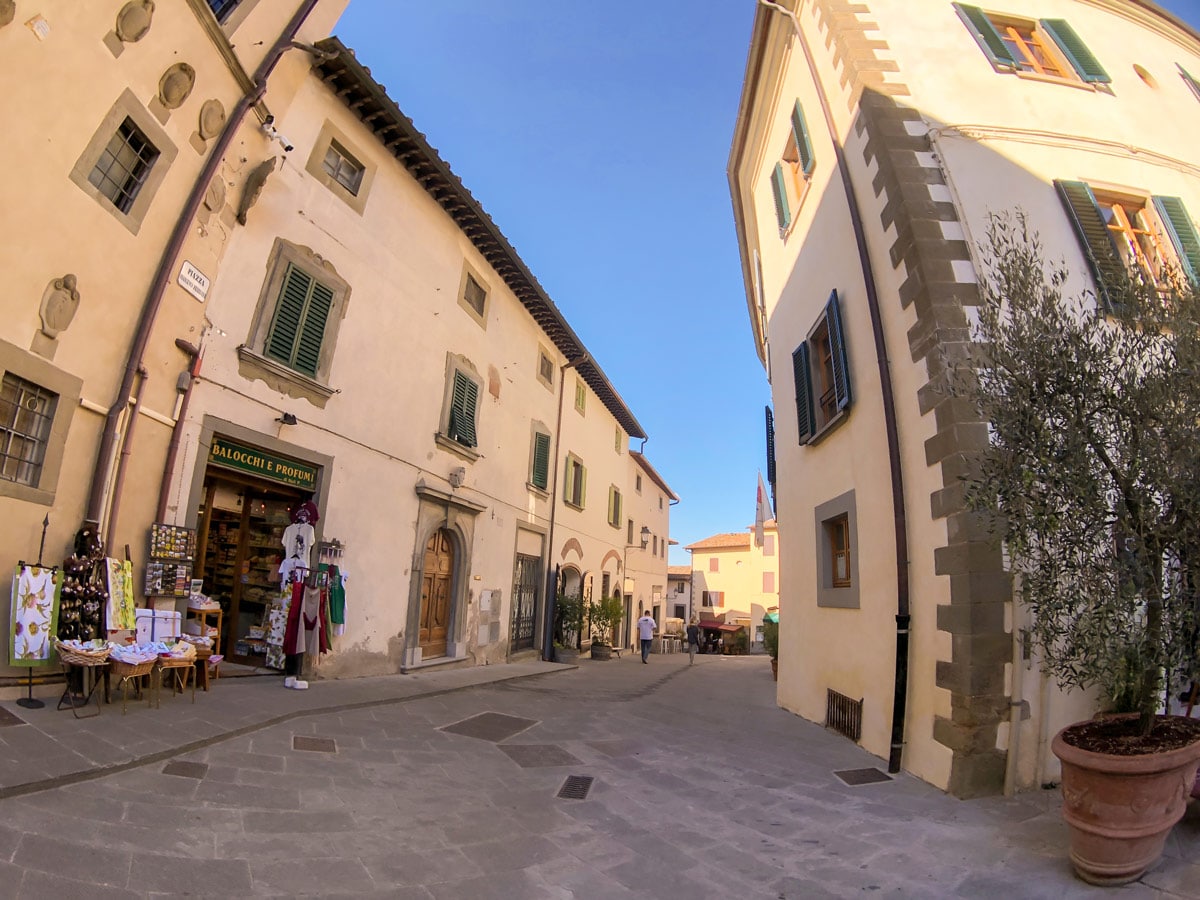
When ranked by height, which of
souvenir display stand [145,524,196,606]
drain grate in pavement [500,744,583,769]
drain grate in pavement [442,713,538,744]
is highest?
souvenir display stand [145,524,196,606]

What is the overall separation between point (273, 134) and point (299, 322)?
236 cm

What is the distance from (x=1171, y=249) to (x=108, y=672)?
1074 centimetres

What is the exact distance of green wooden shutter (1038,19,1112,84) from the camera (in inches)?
297

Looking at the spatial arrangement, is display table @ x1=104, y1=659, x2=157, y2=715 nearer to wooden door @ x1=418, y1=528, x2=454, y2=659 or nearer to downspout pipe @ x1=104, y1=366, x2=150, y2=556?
downspout pipe @ x1=104, y1=366, x2=150, y2=556

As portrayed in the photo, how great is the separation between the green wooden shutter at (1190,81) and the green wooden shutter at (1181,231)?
Result: 10.0ft

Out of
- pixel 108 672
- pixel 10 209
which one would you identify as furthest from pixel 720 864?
pixel 10 209

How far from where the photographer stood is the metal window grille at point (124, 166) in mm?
6266

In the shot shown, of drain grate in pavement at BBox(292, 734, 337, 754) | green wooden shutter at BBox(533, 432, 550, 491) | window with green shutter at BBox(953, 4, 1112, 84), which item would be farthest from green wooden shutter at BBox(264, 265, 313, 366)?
window with green shutter at BBox(953, 4, 1112, 84)

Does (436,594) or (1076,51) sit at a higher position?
(1076,51)

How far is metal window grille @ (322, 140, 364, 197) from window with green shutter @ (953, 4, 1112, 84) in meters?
8.45

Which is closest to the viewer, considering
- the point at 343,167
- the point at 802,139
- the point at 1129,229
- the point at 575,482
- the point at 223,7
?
the point at 1129,229

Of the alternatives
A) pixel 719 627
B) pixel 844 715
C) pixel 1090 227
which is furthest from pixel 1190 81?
pixel 719 627

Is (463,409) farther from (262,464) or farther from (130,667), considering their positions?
(130,667)

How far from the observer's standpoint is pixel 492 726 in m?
6.70
